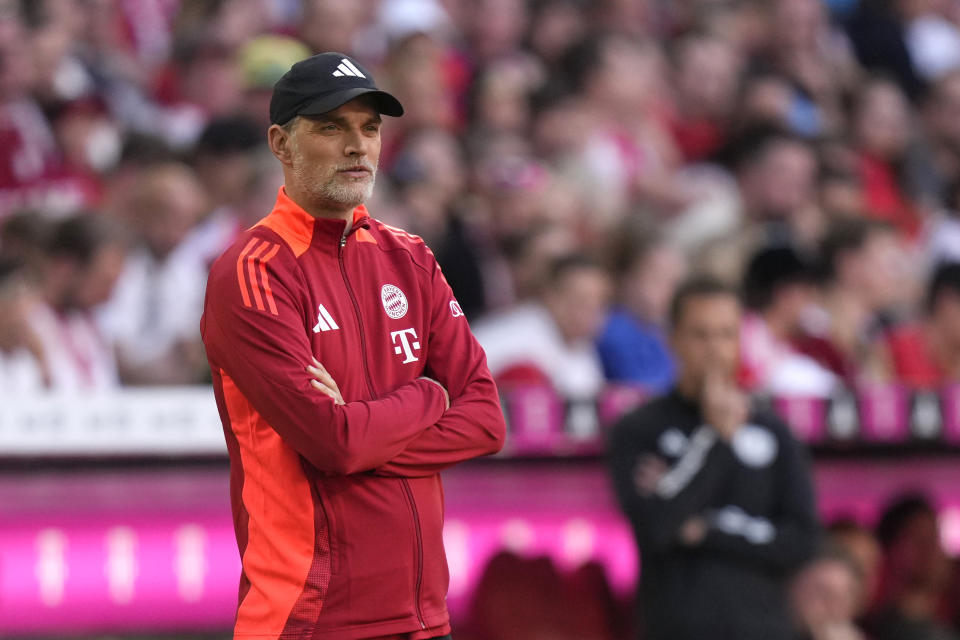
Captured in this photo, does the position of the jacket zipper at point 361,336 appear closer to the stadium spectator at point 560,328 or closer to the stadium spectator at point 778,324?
the stadium spectator at point 560,328

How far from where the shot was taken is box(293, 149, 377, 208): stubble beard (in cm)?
323

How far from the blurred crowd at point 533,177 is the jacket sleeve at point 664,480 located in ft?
2.09

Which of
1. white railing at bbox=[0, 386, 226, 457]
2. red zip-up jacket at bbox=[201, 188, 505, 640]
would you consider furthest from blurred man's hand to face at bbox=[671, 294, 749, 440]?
red zip-up jacket at bbox=[201, 188, 505, 640]

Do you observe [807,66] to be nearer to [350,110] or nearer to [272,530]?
[350,110]

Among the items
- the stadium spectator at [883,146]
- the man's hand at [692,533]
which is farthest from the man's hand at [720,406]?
the stadium spectator at [883,146]

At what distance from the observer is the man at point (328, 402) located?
3.15 meters

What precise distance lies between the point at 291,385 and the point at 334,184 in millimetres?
443

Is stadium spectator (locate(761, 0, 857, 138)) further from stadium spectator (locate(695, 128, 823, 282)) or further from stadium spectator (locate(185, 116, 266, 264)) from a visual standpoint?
stadium spectator (locate(185, 116, 266, 264))

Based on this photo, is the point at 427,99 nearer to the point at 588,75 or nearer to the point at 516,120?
the point at 516,120

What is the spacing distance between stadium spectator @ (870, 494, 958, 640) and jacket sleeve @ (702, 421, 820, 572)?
49.3 inches

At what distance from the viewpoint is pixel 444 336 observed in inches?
136

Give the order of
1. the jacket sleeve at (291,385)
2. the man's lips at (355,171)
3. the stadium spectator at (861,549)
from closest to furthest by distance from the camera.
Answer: the jacket sleeve at (291,385), the man's lips at (355,171), the stadium spectator at (861,549)

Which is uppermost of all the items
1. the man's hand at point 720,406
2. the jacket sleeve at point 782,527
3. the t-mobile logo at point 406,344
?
the t-mobile logo at point 406,344

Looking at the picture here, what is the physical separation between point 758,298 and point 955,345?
996 mm
